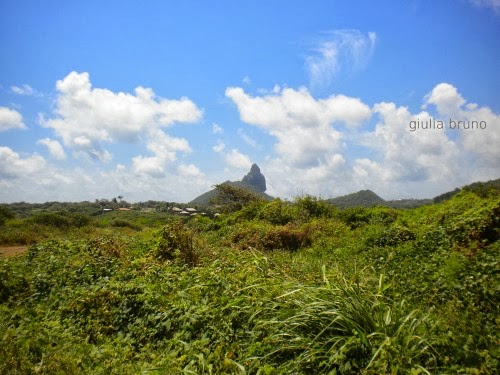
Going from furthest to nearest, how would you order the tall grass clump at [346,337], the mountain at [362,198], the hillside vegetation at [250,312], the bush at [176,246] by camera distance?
1. the mountain at [362,198]
2. the bush at [176,246]
3. the hillside vegetation at [250,312]
4. the tall grass clump at [346,337]

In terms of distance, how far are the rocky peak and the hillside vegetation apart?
130 m

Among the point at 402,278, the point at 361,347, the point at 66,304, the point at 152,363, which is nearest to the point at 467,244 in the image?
the point at 402,278

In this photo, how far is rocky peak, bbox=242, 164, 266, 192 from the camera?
139 metres

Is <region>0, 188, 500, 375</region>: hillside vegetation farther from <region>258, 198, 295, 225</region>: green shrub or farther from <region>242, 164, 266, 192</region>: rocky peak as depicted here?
<region>242, 164, 266, 192</region>: rocky peak

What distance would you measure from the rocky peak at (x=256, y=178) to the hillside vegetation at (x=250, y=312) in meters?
130

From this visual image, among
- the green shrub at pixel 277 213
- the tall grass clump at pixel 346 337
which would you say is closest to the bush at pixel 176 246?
the tall grass clump at pixel 346 337

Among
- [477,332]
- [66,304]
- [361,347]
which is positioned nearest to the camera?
[361,347]

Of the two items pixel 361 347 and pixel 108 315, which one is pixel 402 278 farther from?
pixel 108 315

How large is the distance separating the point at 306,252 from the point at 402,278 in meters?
4.96

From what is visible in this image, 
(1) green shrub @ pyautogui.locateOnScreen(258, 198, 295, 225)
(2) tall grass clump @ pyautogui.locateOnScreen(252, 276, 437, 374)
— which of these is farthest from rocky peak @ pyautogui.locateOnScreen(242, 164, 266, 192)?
(2) tall grass clump @ pyautogui.locateOnScreen(252, 276, 437, 374)

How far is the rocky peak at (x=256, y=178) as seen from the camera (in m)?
139

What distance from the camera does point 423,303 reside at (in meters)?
5.42

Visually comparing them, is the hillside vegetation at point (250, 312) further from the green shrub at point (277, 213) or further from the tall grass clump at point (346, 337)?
the green shrub at point (277, 213)

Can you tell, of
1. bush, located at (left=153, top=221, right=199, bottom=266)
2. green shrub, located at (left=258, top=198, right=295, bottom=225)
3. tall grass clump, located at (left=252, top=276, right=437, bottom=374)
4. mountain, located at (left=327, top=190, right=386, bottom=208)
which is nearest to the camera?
tall grass clump, located at (left=252, top=276, right=437, bottom=374)
